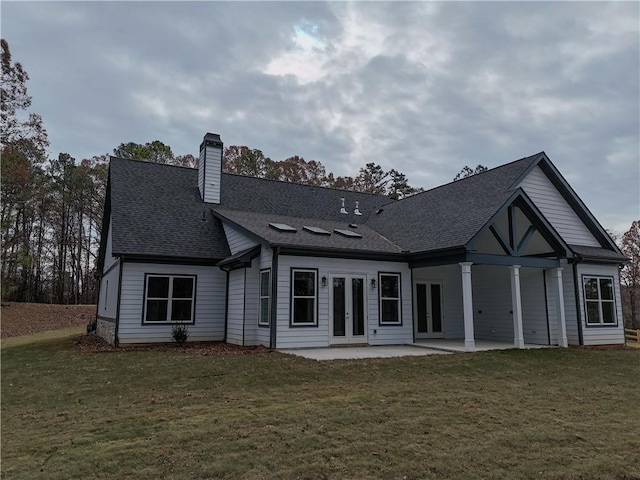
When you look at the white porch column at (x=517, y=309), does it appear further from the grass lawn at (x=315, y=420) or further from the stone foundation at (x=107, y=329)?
the stone foundation at (x=107, y=329)

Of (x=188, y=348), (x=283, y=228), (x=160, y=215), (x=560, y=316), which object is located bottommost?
(x=188, y=348)

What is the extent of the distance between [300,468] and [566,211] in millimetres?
14901

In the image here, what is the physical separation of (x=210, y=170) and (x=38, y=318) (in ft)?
53.2

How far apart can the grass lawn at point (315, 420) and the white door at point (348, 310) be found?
2.93m

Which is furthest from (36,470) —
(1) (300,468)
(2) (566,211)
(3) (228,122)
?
(3) (228,122)

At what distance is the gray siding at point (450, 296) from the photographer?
1477 centimetres

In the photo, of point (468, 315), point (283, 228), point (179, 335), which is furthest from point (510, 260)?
point (179, 335)

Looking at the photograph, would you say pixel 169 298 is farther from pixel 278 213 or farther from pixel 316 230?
pixel 278 213

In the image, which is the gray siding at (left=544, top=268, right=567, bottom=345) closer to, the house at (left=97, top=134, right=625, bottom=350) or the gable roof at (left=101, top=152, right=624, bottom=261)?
the house at (left=97, top=134, right=625, bottom=350)

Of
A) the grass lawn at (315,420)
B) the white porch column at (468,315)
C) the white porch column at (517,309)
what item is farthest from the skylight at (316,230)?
the white porch column at (517,309)

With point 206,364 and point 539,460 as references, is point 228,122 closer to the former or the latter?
point 206,364

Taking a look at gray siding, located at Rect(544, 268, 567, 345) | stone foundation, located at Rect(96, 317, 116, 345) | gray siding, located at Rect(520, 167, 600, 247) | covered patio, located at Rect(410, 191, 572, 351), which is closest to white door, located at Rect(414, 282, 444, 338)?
covered patio, located at Rect(410, 191, 572, 351)

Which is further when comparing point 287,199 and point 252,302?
point 287,199

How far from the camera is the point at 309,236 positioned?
12812 millimetres
